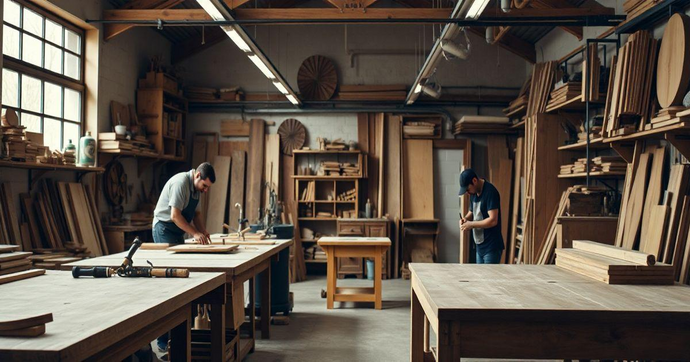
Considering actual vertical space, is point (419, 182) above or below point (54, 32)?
below

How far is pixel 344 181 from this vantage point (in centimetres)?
964

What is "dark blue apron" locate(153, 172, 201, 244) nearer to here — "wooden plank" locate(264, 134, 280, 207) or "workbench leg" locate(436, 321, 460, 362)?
"workbench leg" locate(436, 321, 460, 362)

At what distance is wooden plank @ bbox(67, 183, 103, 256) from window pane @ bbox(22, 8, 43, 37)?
1.78m

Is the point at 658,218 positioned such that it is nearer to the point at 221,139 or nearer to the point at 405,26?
the point at 405,26

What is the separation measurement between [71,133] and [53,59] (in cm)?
92

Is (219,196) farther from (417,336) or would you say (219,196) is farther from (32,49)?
(417,336)

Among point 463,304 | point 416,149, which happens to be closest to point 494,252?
point 463,304

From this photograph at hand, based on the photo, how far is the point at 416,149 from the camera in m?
9.62

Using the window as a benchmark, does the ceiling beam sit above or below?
above

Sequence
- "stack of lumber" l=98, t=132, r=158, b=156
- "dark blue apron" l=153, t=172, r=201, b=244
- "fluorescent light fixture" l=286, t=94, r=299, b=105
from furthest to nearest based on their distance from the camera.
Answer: "fluorescent light fixture" l=286, t=94, r=299, b=105 < "stack of lumber" l=98, t=132, r=158, b=156 < "dark blue apron" l=153, t=172, r=201, b=244

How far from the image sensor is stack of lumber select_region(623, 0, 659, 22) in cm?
497

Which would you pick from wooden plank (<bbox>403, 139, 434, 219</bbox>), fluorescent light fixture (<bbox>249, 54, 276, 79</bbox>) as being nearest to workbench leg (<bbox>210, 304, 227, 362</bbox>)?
fluorescent light fixture (<bbox>249, 54, 276, 79</bbox>)

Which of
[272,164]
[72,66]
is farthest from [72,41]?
[272,164]

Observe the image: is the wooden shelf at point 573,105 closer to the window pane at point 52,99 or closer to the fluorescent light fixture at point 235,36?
the fluorescent light fixture at point 235,36
